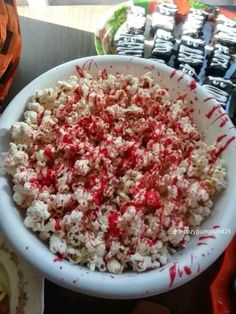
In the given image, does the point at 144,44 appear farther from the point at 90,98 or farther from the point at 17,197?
the point at 17,197

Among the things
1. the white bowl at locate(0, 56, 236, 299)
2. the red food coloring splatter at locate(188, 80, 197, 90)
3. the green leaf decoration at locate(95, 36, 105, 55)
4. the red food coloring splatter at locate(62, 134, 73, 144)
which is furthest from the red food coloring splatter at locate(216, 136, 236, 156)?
the green leaf decoration at locate(95, 36, 105, 55)

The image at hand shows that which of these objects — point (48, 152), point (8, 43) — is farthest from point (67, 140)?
point (8, 43)

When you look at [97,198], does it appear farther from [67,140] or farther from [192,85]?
[192,85]

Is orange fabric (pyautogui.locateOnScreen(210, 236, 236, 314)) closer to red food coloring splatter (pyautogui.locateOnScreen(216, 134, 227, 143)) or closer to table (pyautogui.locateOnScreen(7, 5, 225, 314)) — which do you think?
red food coloring splatter (pyautogui.locateOnScreen(216, 134, 227, 143))

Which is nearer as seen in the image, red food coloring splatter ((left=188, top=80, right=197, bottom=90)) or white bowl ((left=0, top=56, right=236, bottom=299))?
white bowl ((left=0, top=56, right=236, bottom=299))

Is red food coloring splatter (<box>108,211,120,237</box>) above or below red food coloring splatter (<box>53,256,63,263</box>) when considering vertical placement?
above

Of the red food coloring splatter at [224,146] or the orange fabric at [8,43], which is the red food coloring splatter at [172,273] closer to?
the red food coloring splatter at [224,146]

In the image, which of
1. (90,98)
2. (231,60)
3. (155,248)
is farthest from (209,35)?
(155,248)
